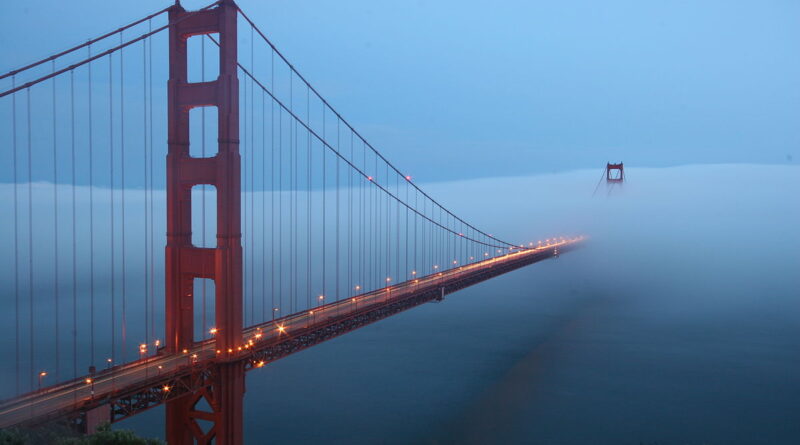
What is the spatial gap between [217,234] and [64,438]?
618 centimetres

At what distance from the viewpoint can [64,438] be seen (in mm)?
8109

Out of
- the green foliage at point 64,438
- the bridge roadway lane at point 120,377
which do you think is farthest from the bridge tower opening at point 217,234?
the green foliage at point 64,438

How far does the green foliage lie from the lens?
24.8 feet

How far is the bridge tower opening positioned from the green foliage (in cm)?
393

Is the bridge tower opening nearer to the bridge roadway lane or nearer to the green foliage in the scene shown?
the bridge roadway lane

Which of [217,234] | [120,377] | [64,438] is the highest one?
[217,234]

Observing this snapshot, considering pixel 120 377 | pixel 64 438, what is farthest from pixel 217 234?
pixel 64 438

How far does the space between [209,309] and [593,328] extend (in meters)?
28.2

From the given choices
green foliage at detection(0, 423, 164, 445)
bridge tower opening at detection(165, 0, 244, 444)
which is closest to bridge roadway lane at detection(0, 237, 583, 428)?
bridge tower opening at detection(165, 0, 244, 444)

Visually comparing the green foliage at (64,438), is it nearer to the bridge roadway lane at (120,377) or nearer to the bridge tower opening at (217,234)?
the bridge roadway lane at (120,377)

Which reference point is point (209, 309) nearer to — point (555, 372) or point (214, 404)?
point (555, 372)

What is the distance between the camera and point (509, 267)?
34156mm

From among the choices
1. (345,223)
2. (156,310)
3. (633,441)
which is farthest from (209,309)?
(345,223)

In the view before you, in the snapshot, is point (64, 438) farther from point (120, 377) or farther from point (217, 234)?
point (217, 234)
